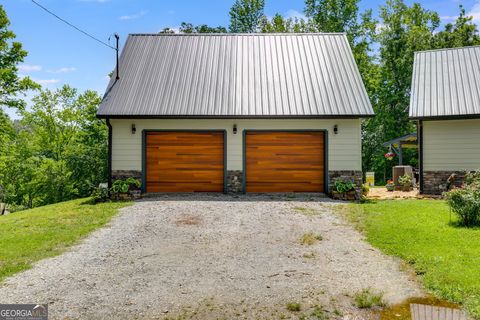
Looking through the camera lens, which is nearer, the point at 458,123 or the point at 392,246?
the point at 392,246

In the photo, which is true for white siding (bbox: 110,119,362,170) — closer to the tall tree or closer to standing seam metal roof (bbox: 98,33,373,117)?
standing seam metal roof (bbox: 98,33,373,117)

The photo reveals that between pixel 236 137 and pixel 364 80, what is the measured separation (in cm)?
1935

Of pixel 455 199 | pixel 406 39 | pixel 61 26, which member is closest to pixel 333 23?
pixel 406 39

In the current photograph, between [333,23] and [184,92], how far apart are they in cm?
1975

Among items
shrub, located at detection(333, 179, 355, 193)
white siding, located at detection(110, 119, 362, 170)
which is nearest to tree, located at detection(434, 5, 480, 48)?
white siding, located at detection(110, 119, 362, 170)

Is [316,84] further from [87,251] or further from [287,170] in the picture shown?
[87,251]

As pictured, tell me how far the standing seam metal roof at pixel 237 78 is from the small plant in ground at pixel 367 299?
801cm

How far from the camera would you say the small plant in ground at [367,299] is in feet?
14.2

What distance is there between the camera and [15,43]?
2147cm

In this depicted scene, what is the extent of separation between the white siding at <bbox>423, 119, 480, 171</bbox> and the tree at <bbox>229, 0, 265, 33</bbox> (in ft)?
72.3

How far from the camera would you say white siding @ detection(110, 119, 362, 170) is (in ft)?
40.3

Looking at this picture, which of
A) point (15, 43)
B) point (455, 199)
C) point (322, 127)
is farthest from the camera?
point (15, 43)

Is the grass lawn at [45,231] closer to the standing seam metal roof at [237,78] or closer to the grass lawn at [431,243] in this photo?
the standing seam metal roof at [237,78]

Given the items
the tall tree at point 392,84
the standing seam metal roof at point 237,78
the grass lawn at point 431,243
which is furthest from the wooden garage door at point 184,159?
the tall tree at point 392,84
